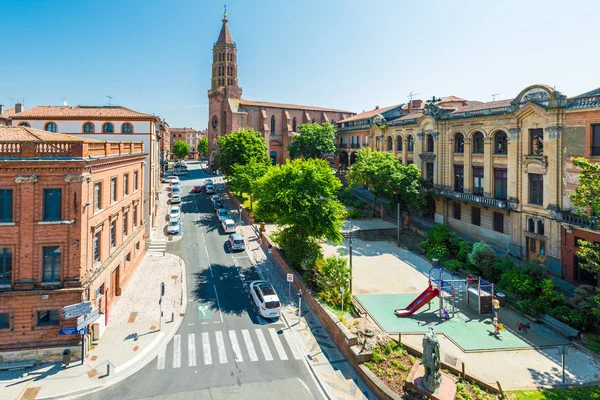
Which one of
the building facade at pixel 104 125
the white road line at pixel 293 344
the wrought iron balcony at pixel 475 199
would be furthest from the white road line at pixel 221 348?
the wrought iron balcony at pixel 475 199

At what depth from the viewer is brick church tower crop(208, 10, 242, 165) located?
83062 mm

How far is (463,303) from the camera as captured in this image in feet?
78.8

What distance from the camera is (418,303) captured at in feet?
73.4

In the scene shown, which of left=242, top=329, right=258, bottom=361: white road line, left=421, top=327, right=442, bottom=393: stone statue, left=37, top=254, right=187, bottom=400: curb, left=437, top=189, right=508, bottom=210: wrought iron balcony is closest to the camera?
left=421, top=327, right=442, bottom=393: stone statue

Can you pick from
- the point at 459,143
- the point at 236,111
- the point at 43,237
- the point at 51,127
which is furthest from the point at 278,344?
the point at 236,111

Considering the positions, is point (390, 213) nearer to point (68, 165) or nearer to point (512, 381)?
point (512, 381)

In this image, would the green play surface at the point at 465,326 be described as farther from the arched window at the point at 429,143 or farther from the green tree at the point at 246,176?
the green tree at the point at 246,176

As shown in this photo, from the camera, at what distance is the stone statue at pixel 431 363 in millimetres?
14367

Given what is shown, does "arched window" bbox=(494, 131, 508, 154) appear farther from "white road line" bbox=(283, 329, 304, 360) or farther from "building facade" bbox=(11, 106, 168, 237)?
"building facade" bbox=(11, 106, 168, 237)

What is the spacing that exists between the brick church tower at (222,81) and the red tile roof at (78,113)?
44.8m

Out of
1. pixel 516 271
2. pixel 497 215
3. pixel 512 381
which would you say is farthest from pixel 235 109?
pixel 512 381

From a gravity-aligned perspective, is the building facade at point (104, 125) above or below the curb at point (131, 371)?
above

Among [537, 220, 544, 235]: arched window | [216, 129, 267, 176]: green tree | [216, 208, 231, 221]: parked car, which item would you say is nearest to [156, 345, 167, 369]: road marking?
[216, 208, 231, 221]: parked car

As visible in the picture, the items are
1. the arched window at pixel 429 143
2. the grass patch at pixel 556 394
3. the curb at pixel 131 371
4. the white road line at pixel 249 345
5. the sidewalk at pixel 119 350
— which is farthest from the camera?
the arched window at pixel 429 143
